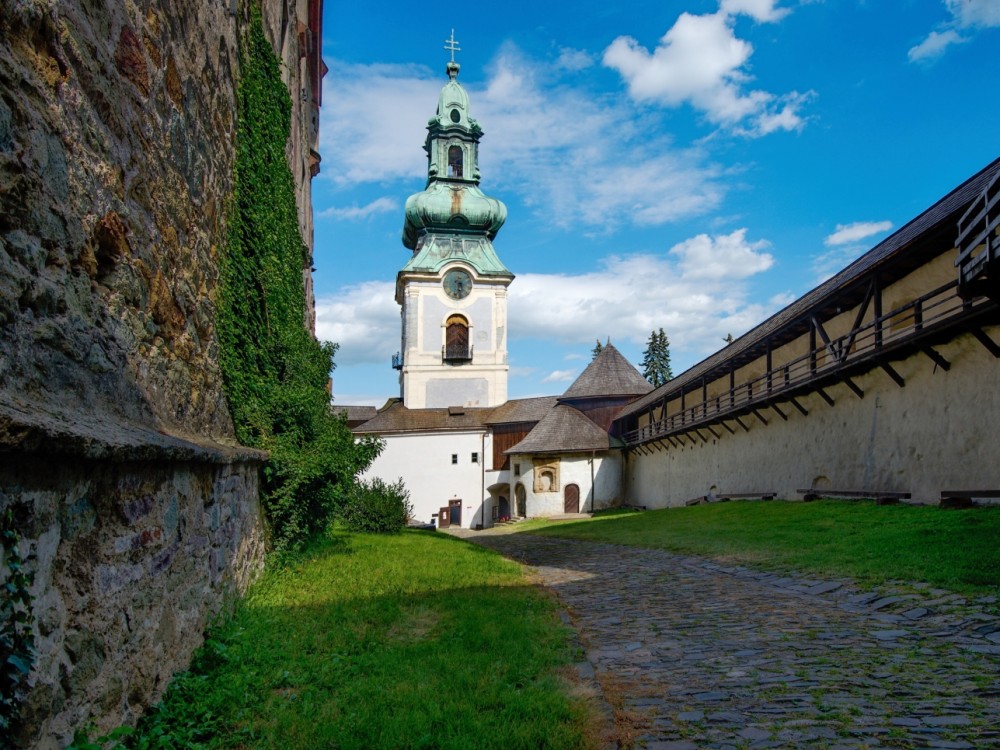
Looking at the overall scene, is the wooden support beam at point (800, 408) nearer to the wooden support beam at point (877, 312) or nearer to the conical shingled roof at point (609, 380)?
the wooden support beam at point (877, 312)

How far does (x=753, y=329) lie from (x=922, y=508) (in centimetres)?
1485

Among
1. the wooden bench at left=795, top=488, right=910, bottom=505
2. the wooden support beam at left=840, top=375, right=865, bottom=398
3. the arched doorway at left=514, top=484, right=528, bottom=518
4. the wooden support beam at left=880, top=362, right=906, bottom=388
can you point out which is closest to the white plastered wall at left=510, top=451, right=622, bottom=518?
the arched doorway at left=514, top=484, right=528, bottom=518

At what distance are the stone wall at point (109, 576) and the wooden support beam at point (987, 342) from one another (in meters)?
12.2

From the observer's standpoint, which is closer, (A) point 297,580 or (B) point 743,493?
(A) point 297,580

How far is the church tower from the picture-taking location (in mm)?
50656

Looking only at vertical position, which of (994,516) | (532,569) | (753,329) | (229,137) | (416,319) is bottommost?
(532,569)

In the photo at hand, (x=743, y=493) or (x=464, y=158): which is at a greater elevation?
(x=464, y=158)

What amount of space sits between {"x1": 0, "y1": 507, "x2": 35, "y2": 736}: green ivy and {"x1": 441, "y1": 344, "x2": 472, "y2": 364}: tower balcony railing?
48.2 m

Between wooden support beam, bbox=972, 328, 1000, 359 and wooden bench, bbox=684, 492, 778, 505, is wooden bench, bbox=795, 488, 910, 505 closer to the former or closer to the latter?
wooden bench, bbox=684, 492, 778, 505

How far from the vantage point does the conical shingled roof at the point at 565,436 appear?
39719 mm

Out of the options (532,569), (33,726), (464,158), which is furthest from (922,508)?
(464,158)

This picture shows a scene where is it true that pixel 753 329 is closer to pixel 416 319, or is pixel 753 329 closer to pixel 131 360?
pixel 131 360

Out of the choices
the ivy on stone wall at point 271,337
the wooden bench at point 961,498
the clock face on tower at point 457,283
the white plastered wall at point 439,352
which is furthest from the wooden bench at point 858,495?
the clock face on tower at point 457,283

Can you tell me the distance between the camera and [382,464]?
4712cm
